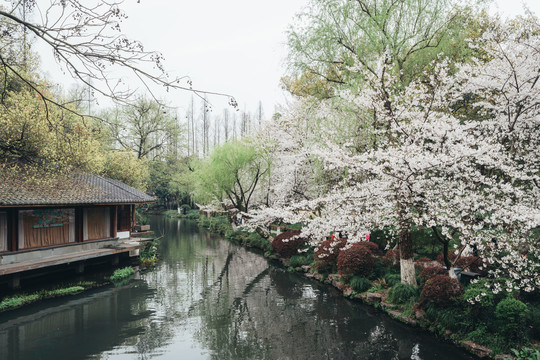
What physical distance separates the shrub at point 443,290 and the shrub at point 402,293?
1186mm

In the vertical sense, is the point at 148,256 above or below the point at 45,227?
below

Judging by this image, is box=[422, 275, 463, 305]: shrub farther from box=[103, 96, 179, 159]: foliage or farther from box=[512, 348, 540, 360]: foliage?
box=[103, 96, 179, 159]: foliage

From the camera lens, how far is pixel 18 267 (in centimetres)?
1105

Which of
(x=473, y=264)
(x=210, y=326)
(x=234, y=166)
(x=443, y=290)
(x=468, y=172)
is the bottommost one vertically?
(x=210, y=326)

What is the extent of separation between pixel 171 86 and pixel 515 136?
9.24 metres

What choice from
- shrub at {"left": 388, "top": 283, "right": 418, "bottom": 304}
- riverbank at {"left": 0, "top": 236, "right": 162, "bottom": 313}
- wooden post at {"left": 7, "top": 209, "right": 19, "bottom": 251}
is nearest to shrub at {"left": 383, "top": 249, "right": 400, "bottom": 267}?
shrub at {"left": 388, "top": 283, "right": 418, "bottom": 304}

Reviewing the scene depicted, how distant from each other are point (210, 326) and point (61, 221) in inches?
358

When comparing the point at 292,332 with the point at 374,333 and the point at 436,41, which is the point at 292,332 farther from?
the point at 436,41

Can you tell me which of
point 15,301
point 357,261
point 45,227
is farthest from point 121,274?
point 357,261

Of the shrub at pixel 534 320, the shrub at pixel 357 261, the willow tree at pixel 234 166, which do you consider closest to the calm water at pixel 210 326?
the shrub at pixel 357 261

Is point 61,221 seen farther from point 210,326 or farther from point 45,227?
point 210,326

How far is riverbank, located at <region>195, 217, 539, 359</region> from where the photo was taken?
6672 mm

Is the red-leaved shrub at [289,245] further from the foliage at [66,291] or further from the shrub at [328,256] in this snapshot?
the foliage at [66,291]

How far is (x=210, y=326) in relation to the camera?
893 centimetres
